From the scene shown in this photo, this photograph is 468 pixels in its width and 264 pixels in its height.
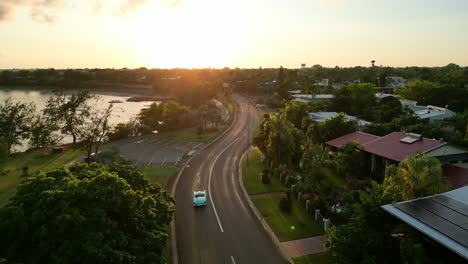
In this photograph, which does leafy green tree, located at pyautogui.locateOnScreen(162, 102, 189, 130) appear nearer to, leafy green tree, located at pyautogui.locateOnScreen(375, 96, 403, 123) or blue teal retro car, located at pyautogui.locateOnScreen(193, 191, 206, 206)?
blue teal retro car, located at pyautogui.locateOnScreen(193, 191, 206, 206)

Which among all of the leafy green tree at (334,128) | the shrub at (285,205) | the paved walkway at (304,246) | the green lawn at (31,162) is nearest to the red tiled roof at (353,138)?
the leafy green tree at (334,128)

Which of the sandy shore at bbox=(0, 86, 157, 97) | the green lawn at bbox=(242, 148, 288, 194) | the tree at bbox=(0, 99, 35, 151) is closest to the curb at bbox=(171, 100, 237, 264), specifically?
the green lawn at bbox=(242, 148, 288, 194)

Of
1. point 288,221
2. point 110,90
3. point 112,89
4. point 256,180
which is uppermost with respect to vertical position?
point 112,89

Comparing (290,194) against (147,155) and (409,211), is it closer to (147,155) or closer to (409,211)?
(409,211)

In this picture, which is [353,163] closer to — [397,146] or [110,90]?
[397,146]

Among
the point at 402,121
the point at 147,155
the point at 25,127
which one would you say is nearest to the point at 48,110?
the point at 25,127

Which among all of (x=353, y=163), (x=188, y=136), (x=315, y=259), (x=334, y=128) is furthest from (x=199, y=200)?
(x=188, y=136)
